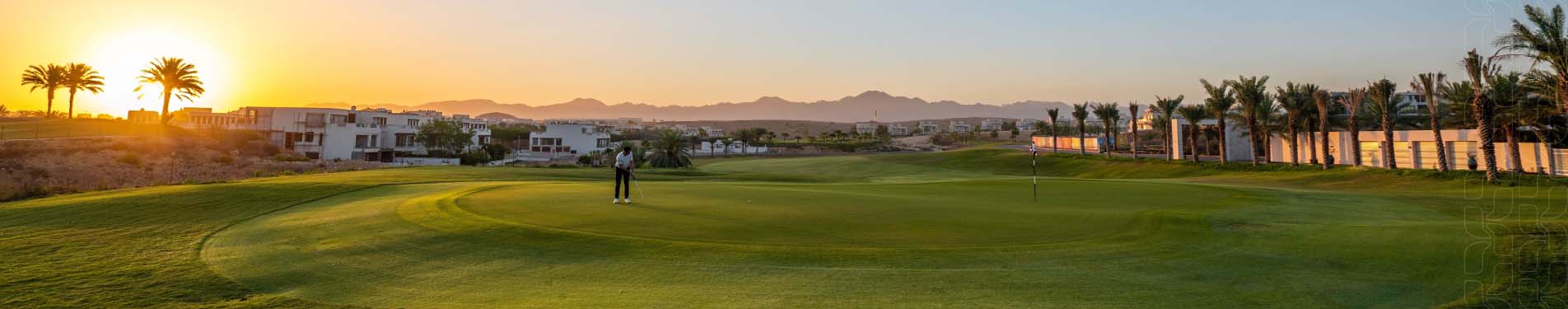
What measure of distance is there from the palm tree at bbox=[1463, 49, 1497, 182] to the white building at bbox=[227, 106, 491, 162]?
105808mm

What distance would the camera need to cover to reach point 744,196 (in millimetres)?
18750

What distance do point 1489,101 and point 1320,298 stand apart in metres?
42.0

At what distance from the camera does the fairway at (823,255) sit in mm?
8422

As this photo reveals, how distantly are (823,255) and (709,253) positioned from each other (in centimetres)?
174

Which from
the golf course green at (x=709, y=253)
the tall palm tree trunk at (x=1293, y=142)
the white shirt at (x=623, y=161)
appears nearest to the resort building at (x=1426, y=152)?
the tall palm tree trunk at (x=1293, y=142)

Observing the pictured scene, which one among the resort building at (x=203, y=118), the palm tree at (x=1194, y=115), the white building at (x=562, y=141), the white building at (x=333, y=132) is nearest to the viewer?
the palm tree at (x=1194, y=115)

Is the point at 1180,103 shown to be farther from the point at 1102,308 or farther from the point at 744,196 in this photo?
the point at 1102,308

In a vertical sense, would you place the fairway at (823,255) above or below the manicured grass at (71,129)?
below

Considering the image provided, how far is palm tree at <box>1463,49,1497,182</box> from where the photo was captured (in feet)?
113

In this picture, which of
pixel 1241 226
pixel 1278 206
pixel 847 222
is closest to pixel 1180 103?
pixel 1278 206

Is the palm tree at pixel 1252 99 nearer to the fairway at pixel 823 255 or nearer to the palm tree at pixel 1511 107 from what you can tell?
the palm tree at pixel 1511 107

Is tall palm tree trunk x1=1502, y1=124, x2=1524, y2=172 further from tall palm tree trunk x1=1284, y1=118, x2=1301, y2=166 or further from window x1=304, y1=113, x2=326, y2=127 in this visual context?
window x1=304, y1=113, x2=326, y2=127

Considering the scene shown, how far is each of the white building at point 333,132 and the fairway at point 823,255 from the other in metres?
86.3

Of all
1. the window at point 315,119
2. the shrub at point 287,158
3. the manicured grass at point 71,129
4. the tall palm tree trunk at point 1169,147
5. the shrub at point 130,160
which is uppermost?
the window at point 315,119
